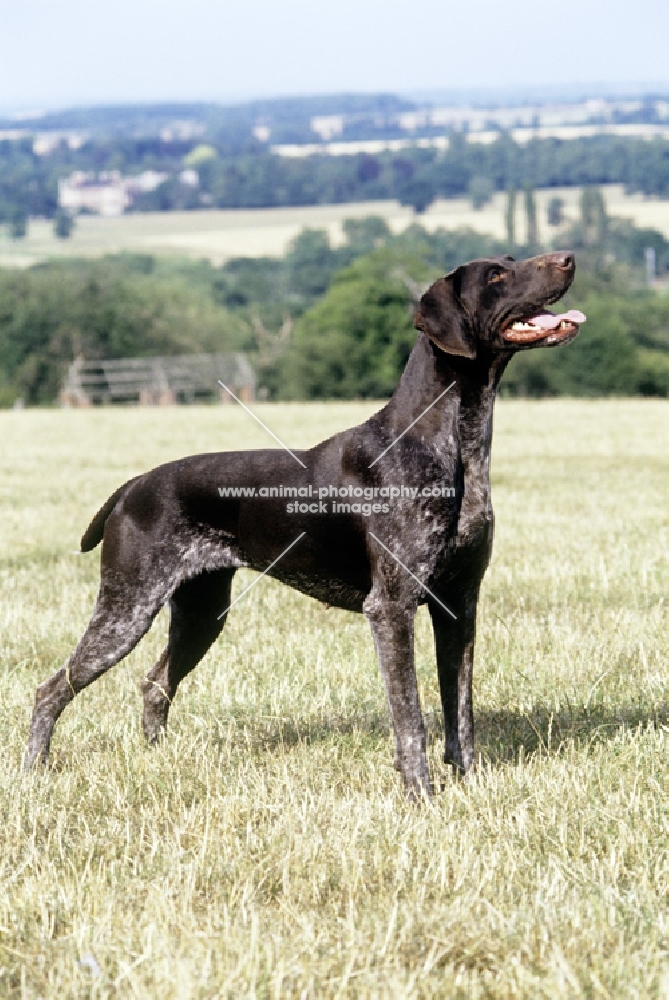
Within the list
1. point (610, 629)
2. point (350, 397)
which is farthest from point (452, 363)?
point (350, 397)

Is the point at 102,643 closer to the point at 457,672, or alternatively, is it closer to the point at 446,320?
the point at 457,672

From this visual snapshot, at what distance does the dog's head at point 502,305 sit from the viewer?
447 centimetres

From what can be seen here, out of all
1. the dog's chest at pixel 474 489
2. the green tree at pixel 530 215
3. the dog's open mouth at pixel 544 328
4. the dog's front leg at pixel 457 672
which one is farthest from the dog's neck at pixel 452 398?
the green tree at pixel 530 215

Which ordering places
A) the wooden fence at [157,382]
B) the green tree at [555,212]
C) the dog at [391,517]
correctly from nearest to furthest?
the dog at [391,517] → the wooden fence at [157,382] → the green tree at [555,212]

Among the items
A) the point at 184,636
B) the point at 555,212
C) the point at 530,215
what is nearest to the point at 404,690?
the point at 184,636

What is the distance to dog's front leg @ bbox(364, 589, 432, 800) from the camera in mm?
4590

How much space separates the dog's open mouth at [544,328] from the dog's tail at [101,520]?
1681 mm

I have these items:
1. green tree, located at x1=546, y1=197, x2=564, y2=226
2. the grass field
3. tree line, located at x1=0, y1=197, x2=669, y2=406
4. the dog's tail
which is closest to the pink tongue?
the grass field

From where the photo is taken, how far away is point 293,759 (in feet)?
16.7

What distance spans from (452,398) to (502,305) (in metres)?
0.38

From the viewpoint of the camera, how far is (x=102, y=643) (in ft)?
16.8

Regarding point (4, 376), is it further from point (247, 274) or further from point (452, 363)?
point (452, 363)

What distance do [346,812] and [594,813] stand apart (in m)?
0.85

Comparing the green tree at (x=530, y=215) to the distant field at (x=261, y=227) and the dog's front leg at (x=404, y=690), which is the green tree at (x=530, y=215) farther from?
the dog's front leg at (x=404, y=690)
